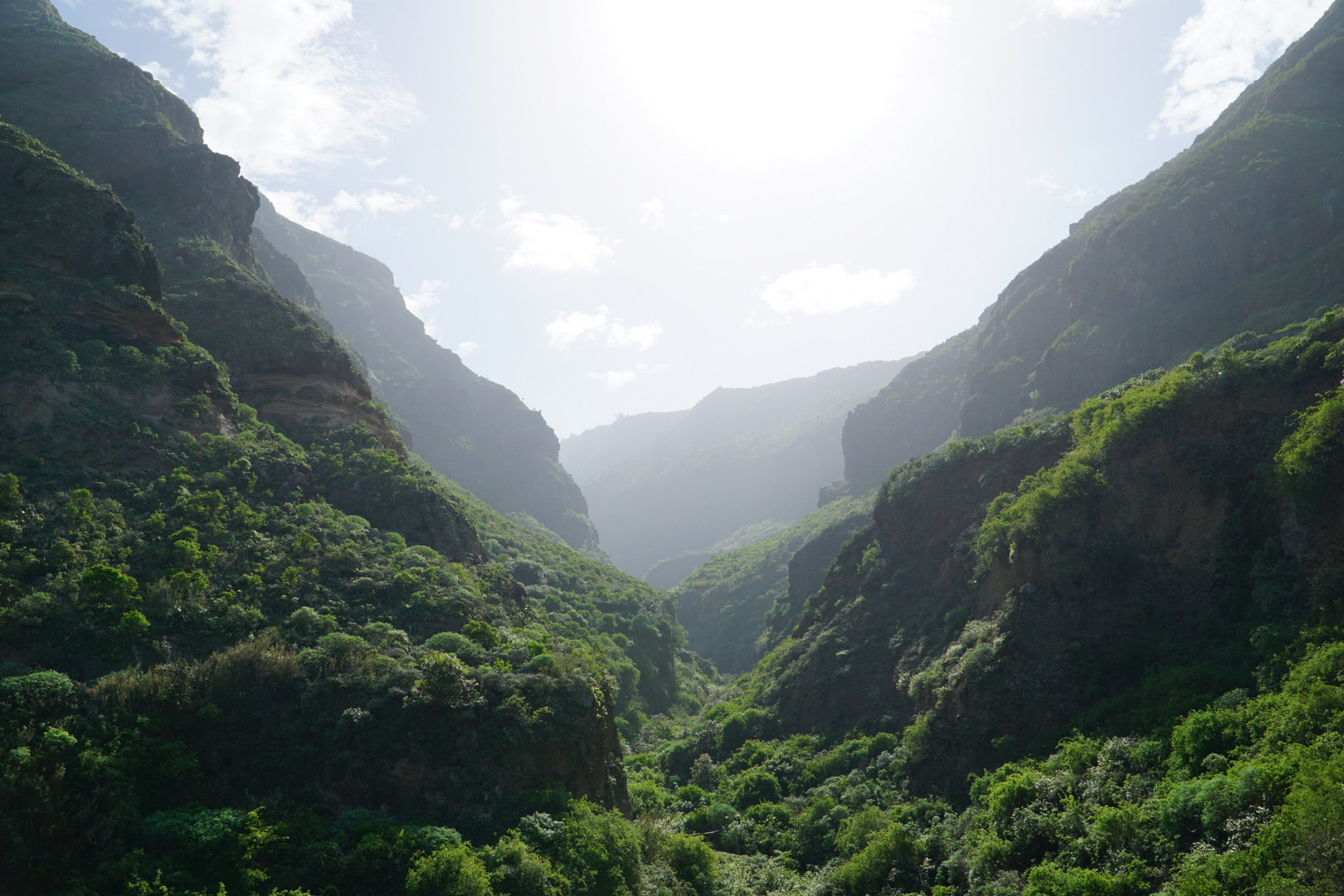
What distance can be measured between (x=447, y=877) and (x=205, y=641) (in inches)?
465

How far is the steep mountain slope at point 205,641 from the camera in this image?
1562 cm

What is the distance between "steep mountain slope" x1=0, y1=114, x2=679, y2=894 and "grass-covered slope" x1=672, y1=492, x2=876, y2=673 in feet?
149

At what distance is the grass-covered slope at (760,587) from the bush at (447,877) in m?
51.7

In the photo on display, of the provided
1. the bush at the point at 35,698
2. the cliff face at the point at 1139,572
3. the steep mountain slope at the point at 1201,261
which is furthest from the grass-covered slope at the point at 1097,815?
the steep mountain slope at the point at 1201,261

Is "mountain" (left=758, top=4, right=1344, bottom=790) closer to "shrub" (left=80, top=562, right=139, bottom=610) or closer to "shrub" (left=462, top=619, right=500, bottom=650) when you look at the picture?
"shrub" (left=462, top=619, right=500, bottom=650)

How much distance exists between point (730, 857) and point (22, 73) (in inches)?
2664

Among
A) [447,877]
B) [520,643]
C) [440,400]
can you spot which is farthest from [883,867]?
[440,400]

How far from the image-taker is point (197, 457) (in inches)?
1144

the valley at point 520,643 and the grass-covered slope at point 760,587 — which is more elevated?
the valley at point 520,643

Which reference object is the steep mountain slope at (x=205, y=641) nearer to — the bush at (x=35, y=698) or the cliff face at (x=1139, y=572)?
the bush at (x=35, y=698)

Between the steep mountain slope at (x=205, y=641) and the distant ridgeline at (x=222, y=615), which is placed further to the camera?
the distant ridgeline at (x=222, y=615)

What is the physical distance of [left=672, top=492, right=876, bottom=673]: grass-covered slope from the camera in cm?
7638

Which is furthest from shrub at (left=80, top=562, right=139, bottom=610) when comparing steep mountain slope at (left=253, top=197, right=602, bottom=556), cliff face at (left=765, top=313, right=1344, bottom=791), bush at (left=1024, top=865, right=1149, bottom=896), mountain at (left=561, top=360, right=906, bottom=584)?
mountain at (left=561, top=360, right=906, bottom=584)

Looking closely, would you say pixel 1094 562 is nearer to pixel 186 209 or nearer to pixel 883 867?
pixel 883 867
